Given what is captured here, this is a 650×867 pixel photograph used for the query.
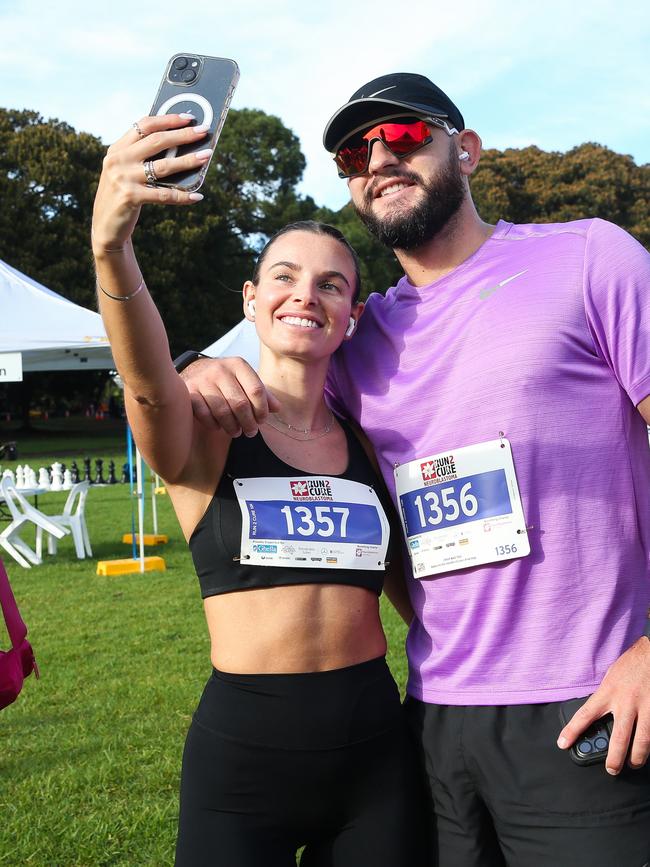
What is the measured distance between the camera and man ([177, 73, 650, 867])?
192 centimetres

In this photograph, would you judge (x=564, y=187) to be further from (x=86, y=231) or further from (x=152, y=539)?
(x=152, y=539)

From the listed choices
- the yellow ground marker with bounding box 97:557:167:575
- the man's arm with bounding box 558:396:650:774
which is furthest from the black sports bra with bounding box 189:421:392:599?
the yellow ground marker with bounding box 97:557:167:575

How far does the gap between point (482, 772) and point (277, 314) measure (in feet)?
4.01

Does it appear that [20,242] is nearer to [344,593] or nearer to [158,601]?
[158,601]

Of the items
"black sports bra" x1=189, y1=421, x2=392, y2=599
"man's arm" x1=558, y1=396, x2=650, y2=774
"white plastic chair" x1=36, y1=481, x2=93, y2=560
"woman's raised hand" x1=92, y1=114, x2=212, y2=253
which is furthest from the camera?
"white plastic chair" x1=36, y1=481, x2=93, y2=560

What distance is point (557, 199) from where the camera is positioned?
132ft

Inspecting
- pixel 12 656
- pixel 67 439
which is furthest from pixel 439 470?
pixel 67 439

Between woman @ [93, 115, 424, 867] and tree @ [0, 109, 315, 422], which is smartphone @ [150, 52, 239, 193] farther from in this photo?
tree @ [0, 109, 315, 422]

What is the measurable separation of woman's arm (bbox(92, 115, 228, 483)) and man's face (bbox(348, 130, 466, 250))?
72 centimetres

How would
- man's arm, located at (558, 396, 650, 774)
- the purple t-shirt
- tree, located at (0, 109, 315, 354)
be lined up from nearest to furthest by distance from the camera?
man's arm, located at (558, 396, 650, 774) → the purple t-shirt → tree, located at (0, 109, 315, 354)

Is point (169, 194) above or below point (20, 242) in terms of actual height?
below

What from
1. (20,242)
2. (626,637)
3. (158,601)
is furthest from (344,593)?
(20,242)

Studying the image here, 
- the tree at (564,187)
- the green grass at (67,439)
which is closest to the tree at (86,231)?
the green grass at (67,439)

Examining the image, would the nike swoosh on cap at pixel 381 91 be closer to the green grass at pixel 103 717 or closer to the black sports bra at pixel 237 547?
the black sports bra at pixel 237 547
